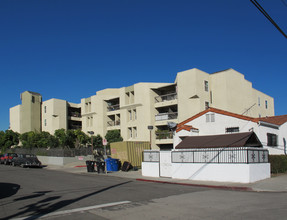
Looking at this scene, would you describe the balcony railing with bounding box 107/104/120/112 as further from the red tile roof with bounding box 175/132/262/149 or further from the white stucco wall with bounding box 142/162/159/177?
the white stucco wall with bounding box 142/162/159/177

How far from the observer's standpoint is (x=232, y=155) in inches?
643

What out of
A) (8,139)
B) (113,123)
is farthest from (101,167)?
(8,139)

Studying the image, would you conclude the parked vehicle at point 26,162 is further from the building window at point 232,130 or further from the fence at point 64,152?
the building window at point 232,130

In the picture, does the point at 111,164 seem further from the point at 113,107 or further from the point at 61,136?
the point at 113,107

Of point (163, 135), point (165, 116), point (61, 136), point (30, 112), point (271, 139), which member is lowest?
point (271, 139)

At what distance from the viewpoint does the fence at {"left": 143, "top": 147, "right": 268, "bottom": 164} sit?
52.4ft

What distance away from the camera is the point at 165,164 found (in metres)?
19.6

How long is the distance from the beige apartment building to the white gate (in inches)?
662

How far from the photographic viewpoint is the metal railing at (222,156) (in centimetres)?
1596

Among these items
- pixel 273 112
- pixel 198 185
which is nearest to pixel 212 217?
pixel 198 185

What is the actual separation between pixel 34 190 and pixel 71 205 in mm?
4461

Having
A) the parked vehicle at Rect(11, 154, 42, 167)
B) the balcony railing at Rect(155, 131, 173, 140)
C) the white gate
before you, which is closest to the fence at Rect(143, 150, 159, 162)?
the white gate

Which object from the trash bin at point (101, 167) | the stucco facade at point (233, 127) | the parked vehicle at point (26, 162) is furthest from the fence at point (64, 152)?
the stucco facade at point (233, 127)

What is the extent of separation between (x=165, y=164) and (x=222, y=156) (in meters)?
4.30
